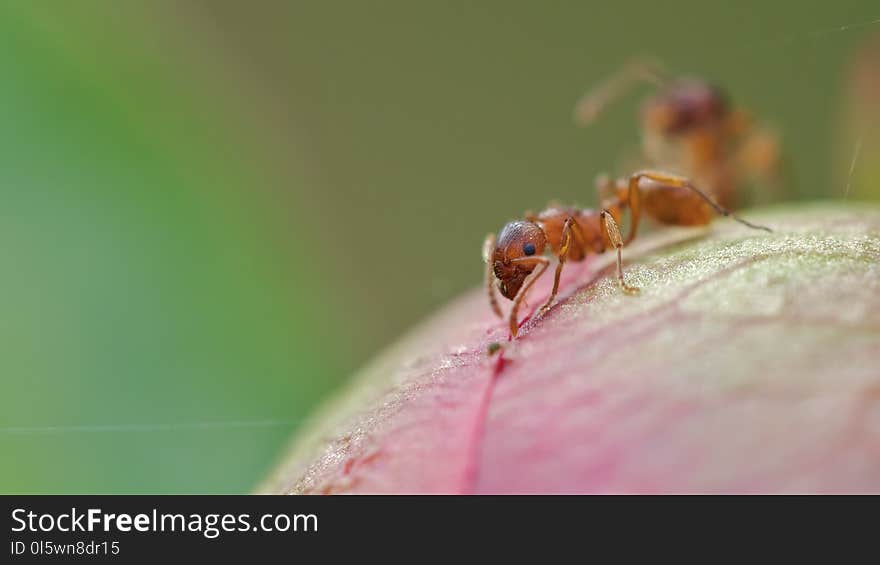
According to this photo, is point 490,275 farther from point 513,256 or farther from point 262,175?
point 262,175

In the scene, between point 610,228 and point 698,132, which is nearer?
point 610,228

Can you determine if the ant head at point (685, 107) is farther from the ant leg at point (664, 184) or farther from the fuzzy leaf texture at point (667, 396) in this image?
the fuzzy leaf texture at point (667, 396)

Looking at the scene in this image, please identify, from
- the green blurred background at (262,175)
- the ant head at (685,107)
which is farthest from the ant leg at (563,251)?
the ant head at (685,107)

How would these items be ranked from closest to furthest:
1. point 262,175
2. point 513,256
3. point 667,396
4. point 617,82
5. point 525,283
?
point 667,396
point 525,283
point 513,256
point 262,175
point 617,82

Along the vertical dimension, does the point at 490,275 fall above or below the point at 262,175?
below

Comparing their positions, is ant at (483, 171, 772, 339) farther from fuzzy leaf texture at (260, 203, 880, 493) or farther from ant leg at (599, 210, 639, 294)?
fuzzy leaf texture at (260, 203, 880, 493)

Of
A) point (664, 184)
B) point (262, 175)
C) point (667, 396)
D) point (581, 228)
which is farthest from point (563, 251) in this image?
point (262, 175)

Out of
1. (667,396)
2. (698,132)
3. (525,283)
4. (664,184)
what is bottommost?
(667,396)

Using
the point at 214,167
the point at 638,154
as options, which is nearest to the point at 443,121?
the point at 638,154
